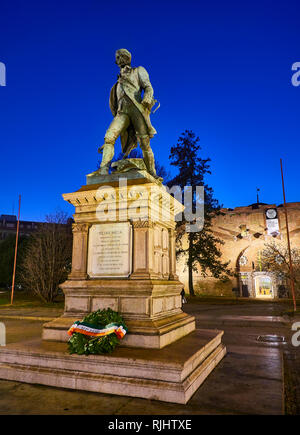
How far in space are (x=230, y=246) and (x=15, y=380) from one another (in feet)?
113

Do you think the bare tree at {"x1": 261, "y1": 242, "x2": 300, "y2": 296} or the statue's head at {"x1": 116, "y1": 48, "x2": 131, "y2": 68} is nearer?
the statue's head at {"x1": 116, "y1": 48, "x2": 131, "y2": 68}

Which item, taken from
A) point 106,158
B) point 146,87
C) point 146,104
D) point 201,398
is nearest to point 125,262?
point 106,158

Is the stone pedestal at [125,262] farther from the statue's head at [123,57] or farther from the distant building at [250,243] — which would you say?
the distant building at [250,243]

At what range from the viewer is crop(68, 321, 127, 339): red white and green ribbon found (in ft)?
14.5

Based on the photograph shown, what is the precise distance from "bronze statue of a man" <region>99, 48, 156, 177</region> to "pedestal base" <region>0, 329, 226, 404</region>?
3.65 meters

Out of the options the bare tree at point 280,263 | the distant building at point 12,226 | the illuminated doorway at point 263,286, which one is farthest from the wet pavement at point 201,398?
the distant building at point 12,226

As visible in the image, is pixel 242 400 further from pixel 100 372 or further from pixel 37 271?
pixel 37 271

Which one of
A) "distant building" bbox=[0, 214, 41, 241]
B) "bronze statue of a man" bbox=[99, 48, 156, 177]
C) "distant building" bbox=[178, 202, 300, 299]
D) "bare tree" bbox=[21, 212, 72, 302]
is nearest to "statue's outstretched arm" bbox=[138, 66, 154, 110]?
"bronze statue of a man" bbox=[99, 48, 156, 177]

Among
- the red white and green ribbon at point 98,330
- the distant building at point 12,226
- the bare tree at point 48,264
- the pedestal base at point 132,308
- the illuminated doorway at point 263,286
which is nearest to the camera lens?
the red white and green ribbon at point 98,330

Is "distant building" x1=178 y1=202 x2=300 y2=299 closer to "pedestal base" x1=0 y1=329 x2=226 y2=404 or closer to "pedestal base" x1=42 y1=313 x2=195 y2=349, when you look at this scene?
"pedestal base" x1=42 y1=313 x2=195 y2=349

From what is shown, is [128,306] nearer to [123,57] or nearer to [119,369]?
[119,369]

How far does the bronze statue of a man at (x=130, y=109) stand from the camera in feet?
21.6

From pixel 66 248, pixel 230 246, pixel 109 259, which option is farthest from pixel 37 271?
pixel 230 246
